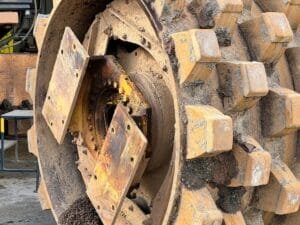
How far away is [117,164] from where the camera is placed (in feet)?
6.61

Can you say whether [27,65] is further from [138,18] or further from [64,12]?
[138,18]

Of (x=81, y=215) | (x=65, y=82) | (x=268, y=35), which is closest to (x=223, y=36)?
(x=268, y=35)

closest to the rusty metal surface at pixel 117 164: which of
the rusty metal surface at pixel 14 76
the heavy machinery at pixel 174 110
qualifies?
the heavy machinery at pixel 174 110

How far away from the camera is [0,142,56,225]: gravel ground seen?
3486 millimetres

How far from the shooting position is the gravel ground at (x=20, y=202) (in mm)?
3486

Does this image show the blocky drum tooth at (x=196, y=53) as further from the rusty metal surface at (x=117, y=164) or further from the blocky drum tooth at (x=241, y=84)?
the rusty metal surface at (x=117, y=164)

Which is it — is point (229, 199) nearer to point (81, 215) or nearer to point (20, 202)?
point (81, 215)

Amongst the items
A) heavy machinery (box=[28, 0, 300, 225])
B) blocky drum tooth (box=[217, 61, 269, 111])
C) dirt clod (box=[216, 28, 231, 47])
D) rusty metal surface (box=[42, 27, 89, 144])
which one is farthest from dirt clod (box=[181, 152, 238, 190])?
rusty metal surface (box=[42, 27, 89, 144])

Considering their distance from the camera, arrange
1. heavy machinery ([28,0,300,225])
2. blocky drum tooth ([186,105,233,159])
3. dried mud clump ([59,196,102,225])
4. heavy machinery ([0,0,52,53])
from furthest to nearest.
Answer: heavy machinery ([0,0,52,53]) < dried mud clump ([59,196,102,225]) < heavy machinery ([28,0,300,225]) < blocky drum tooth ([186,105,233,159])

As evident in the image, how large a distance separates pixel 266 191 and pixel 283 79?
38 cm

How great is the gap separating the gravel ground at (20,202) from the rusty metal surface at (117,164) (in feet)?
4.65

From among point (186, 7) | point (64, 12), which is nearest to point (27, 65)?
point (64, 12)

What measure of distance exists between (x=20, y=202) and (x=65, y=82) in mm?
1763

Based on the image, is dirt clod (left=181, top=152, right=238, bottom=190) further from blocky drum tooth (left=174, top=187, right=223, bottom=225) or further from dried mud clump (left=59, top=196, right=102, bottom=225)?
dried mud clump (left=59, top=196, right=102, bottom=225)
